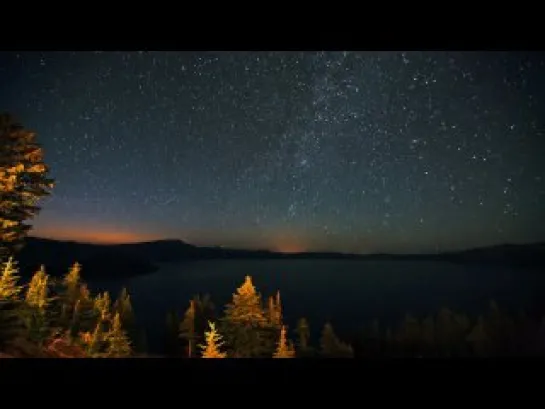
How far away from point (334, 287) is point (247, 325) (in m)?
2.89

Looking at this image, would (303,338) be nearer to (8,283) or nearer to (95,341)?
(95,341)

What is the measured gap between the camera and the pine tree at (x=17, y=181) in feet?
30.4

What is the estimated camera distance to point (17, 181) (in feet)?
31.3

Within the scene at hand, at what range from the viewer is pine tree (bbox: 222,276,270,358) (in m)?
13.0

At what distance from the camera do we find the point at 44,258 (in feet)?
36.1

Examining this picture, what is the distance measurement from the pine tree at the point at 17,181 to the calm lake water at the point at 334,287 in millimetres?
2648

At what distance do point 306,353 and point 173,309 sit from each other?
4.13 m

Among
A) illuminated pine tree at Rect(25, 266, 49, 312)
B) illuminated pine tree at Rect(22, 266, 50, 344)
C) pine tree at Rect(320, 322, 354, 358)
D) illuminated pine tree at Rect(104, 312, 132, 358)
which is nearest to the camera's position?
illuminated pine tree at Rect(22, 266, 50, 344)

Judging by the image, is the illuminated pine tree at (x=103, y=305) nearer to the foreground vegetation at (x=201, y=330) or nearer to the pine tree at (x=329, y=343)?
the foreground vegetation at (x=201, y=330)

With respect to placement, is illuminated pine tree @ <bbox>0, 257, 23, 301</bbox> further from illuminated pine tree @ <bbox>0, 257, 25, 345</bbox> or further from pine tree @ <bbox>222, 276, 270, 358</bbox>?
pine tree @ <bbox>222, 276, 270, 358</bbox>

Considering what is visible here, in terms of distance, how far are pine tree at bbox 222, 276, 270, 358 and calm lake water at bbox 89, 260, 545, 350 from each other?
277 mm

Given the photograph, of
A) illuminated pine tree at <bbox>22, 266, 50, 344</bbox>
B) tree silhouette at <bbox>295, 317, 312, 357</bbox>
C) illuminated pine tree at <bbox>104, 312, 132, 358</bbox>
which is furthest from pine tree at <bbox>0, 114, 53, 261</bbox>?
tree silhouette at <bbox>295, 317, 312, 357</bbox>

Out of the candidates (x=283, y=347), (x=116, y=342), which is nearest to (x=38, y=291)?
(x=116, y=342)
